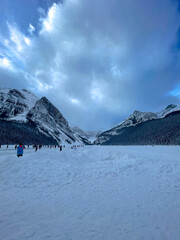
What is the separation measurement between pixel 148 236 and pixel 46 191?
18.9 feet

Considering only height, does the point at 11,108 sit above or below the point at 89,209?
above

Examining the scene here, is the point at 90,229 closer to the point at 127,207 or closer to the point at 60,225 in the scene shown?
the point at 60,225

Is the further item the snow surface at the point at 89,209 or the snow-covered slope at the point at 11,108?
the snow-covered slope at the point at 11,108

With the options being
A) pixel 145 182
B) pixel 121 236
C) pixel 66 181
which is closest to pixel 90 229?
pixel 121 236

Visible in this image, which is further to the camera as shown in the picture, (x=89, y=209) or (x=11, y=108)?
(x=11, y=108)

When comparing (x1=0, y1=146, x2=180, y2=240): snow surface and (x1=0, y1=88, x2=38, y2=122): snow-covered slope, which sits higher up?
(x1=0, y1=88, x2=38, y2=122): snow-covered slope

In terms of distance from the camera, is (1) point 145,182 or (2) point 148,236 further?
(1) point 145,182

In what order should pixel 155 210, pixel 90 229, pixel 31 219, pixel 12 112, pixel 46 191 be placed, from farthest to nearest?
pixel 12 112
pixel 46 191
pixel 155 210
pixel 31 219
pixel 90 229

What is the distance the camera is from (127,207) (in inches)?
218

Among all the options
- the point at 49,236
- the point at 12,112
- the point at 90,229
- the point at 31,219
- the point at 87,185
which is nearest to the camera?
the point at 49,236

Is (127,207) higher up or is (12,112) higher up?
(12,112)

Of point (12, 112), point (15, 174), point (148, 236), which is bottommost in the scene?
point (148, 236)

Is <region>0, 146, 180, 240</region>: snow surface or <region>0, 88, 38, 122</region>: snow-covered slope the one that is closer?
<region>0, 146, 180, 240</region>: snow surface

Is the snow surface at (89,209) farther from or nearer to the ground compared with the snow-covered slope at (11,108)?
nearer to the ground
